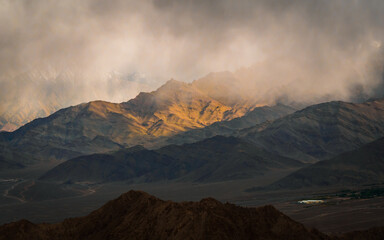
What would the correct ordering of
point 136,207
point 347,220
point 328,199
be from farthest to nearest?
point 328,199 → point 347,220 → point 136,207

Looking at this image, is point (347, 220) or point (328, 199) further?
point (328, 199)

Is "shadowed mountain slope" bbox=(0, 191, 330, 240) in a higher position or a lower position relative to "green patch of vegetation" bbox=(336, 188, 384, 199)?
lower

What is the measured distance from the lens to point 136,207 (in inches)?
3216

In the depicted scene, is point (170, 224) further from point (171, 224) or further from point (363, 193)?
point (363, 193)

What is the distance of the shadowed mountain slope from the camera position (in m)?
68.8

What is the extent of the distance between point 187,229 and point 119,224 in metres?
15.4

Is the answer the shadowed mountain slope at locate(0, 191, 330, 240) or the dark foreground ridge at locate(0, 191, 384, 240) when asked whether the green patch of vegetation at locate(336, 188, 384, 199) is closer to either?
the dark foreground ridge at locate(0, 191, 384, 240)

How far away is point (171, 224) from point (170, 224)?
7.6 inches

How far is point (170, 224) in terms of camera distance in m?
71.7

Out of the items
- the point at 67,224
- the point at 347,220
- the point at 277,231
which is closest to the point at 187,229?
the point at 277,231

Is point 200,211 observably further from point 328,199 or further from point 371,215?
point 328,199

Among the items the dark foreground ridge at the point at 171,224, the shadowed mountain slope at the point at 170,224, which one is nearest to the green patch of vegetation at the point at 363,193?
the dark foreground ridge at the point at 171,224

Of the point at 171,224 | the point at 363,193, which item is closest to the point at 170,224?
the point at 171,224

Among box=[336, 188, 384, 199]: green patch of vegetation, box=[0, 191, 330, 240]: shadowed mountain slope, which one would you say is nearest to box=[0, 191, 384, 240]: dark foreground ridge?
box=[0, 191, 330, 240]: shadowed mountain slope
